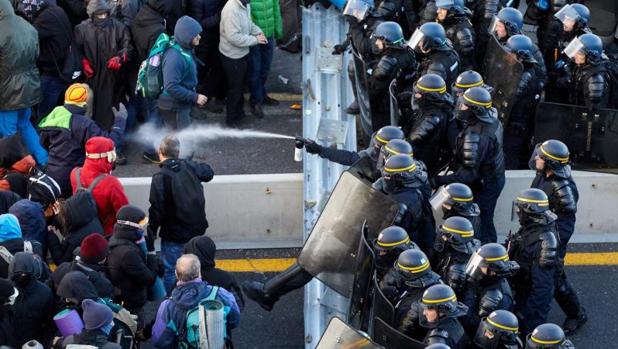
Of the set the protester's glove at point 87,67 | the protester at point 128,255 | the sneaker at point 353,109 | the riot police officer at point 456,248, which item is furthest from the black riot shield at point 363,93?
the protester at point 128,255

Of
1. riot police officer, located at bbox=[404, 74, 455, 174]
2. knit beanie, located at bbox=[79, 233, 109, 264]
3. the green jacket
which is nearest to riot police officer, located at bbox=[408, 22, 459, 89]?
riot police officer, located at bbox=[404, 74, 455, 174]

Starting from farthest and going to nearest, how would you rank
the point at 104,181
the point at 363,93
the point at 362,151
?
the point at 363,93 → the point at 362,151 → the point at 104,181

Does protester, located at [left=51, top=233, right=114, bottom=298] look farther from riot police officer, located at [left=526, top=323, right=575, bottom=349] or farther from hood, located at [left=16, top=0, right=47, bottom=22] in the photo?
hood, located at [left=16, top=0, right=47, bottom=22]

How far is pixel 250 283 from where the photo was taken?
10.4 meters

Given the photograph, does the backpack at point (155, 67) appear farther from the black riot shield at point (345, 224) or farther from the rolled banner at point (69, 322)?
the rolled banner at point (69, 322)

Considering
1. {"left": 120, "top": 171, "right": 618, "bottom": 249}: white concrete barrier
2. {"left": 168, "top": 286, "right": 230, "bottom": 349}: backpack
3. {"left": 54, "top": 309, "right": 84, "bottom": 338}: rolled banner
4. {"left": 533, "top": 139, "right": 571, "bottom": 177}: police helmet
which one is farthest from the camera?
{"left": 120, "top": 171, "right": 618, "bottom": 249}: white concrete barrier

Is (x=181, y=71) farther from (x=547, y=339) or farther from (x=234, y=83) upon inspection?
(x=547, y=339)

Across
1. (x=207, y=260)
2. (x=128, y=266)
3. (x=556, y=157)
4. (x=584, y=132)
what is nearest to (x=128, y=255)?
(x=128, y=266)

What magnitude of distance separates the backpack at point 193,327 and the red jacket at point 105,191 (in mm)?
→ 1975

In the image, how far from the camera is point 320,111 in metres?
12.4

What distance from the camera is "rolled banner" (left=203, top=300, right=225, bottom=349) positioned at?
330 inches

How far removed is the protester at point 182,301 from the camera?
8.49 meters

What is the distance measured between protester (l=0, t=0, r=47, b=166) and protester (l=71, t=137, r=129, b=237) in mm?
2091

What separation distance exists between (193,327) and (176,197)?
1918 millimetres
